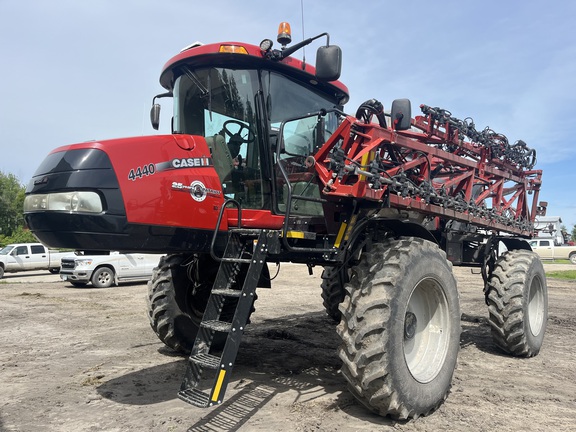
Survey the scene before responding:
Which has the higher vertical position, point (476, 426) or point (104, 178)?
point (104, 178)

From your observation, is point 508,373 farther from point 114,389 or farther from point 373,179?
point 114,389

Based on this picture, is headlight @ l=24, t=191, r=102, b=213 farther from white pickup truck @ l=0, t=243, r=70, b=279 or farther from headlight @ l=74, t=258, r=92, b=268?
white pickup truck @ l=0, t=243, r=70, b=279

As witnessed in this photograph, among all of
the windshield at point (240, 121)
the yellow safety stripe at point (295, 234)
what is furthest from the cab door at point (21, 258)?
the yellow safety stripe at point (295, 234)

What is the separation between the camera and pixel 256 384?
14.7ft

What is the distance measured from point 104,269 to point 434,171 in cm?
1439

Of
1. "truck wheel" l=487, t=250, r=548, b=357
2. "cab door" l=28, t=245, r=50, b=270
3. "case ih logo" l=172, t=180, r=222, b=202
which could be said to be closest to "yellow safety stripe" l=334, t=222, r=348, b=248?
"case ih logo" l=172, t=180, r=222, b=202

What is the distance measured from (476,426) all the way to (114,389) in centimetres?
328

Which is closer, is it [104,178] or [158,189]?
[104,178]

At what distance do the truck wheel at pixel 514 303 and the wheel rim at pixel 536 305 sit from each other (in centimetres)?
4

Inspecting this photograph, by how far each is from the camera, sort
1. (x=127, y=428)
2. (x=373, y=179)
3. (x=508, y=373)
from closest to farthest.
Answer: (x=127, y=428)
(x=373, y=179)
(x=508, y=373)

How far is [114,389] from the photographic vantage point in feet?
14.4

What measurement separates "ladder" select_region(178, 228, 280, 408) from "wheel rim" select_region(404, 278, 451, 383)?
56.9 inches

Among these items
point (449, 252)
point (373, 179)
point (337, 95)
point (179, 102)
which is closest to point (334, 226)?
point (373, 179)

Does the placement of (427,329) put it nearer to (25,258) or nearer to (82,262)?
(82,262)
